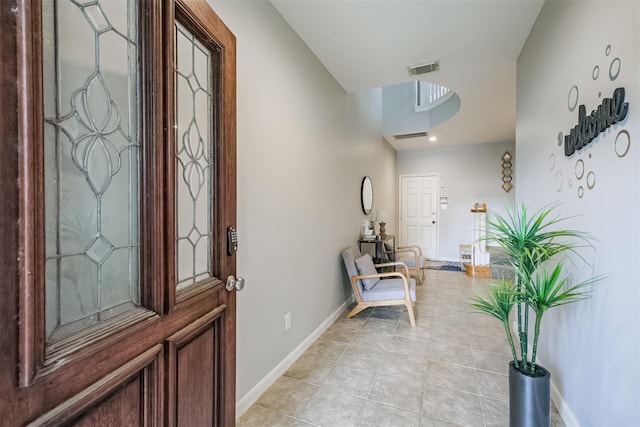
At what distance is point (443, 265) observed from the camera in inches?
237

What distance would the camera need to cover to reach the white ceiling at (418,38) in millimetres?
2076

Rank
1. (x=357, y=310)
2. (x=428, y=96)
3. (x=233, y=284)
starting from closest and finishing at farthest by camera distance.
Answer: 1. (x=233, y=284)
2. (x=357, y=310)
3. (x=428, y=96)

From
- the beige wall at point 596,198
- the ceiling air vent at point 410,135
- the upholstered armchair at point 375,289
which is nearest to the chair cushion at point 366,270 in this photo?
the upholstered armchair at point 375,289

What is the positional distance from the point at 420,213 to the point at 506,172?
1.91 m

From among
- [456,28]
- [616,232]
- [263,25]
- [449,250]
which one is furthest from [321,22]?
[449,250]

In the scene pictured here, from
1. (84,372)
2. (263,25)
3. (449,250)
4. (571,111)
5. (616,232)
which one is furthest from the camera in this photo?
(449,250)

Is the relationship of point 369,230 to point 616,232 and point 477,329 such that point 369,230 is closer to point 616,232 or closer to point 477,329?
point 477,329

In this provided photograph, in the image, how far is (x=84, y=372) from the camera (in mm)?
698

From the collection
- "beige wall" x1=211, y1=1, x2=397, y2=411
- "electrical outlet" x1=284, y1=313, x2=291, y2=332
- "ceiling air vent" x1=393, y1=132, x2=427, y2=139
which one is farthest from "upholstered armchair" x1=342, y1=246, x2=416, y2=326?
"ceiling air vent" x1=393, y1=132, x2=427, y2=139

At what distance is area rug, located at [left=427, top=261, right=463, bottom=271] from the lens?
573cm

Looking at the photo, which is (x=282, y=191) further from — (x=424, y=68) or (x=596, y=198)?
(x=424, y=68)

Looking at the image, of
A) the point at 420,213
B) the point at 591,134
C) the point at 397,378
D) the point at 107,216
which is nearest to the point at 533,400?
the point at 397,378

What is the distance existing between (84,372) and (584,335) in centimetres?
210

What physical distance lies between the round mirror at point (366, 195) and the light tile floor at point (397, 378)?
5.36 ft
